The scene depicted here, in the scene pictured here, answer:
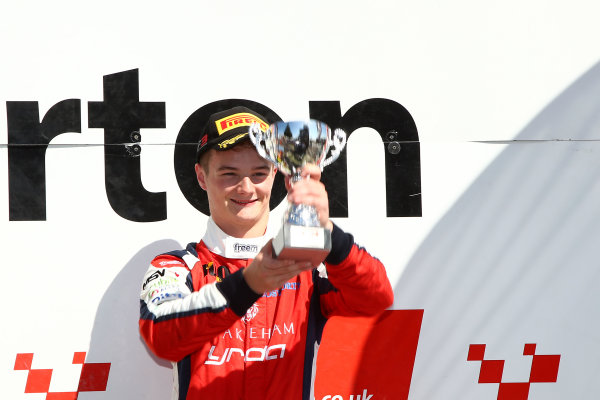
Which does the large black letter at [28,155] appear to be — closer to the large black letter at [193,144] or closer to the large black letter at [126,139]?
the large black letter at [126,139]

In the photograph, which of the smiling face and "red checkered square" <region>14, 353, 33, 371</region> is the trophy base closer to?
the smiling face

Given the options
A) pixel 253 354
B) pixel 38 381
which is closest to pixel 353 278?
pixel 253 354

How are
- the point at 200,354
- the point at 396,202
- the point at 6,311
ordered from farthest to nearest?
the point at 396,202
the point at 6,311
the point at 200,354

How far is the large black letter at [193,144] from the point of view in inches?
101

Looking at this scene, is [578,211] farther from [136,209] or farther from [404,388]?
[136,209]

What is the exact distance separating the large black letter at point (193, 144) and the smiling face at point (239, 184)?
1.41ft

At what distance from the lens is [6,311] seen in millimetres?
2479

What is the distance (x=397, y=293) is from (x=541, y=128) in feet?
2.69

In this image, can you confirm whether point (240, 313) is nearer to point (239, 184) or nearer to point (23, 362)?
point (239, 184)

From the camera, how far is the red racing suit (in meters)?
1.76

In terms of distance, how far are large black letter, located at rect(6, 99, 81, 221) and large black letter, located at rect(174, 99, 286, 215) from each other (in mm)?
429

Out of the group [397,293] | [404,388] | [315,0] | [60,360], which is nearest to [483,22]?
[315,0]

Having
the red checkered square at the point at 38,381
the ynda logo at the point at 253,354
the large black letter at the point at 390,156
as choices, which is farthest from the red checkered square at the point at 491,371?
the red checkered square at the point at 38,381

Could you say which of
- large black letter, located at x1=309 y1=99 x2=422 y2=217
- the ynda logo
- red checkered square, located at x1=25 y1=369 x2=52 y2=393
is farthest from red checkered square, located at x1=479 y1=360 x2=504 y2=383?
red checkered square, located at x1=25 y1=369 x2=52 y2=393
